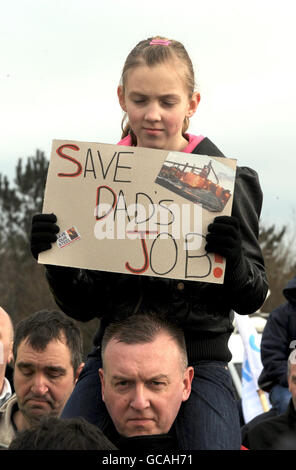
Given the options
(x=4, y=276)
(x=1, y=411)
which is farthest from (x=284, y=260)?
(x=1, y=411)

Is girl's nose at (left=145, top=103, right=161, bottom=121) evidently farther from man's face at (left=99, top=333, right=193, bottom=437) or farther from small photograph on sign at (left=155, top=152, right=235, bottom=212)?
man's face at (left=99, top=333, right=193, bottom=437)

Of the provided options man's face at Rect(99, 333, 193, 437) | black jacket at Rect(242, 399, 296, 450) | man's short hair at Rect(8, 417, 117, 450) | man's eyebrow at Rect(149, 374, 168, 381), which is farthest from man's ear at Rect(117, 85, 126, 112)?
black jacket at Rect(242, 399, 296, 450)

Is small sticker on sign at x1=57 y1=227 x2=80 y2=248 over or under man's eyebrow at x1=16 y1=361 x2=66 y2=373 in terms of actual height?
over

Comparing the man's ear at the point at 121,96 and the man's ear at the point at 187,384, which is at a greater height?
the man's ear at the point at 121,96

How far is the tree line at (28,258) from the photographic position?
117 feet

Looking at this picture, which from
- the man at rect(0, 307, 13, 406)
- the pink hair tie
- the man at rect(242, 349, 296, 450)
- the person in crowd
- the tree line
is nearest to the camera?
the pink hair tie

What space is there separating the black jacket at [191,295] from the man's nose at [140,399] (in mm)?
326

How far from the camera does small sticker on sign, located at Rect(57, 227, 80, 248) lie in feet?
12.6

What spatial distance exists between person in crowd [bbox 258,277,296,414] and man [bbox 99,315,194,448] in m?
4.11

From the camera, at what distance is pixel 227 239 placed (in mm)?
3701

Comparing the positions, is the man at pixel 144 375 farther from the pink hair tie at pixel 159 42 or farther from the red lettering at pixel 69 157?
the pink hair tie at pixel 159 42

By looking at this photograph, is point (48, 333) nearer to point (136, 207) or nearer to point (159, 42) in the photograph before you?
point (136, 207)

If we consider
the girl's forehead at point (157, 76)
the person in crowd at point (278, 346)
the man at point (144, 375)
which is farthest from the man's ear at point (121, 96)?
the person in crowd at point (278, 346)

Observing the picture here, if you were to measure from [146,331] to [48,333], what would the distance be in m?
1.65
